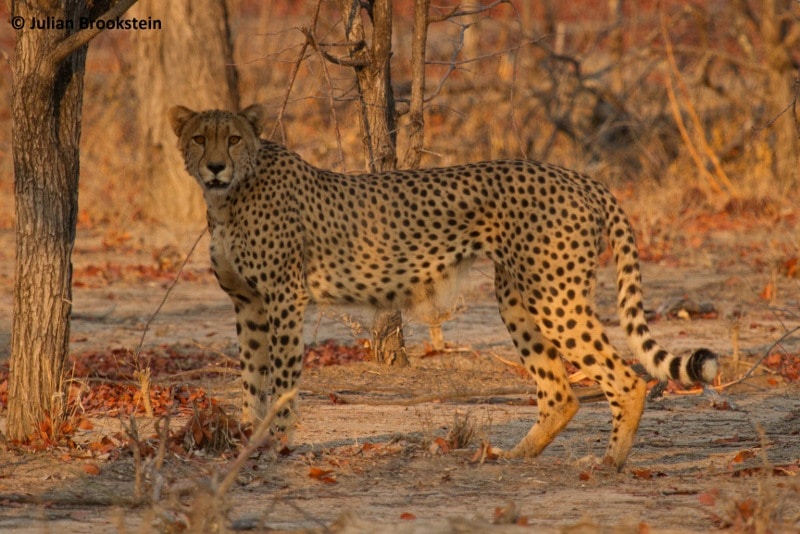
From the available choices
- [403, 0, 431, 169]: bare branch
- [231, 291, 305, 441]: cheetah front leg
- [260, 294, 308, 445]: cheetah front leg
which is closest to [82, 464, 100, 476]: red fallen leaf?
[231, 291, 305, 441]: cheetah front leg

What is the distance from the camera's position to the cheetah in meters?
5.30

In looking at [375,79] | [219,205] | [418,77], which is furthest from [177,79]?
[219,205]

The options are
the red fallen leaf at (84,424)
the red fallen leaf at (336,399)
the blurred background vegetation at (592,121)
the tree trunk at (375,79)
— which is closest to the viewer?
the red fallen leaf at (84,424)

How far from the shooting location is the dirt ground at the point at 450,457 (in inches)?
161

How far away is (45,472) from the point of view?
191 inches

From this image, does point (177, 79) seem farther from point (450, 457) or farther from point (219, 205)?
point (450, 457)

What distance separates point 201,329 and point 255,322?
9.41 ft

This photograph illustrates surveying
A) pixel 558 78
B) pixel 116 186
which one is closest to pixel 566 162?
pixel 558 78

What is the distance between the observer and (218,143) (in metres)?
5.50

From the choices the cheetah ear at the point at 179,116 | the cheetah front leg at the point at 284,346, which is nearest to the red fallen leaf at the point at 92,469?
the cheetah front leg at the point at 284,346

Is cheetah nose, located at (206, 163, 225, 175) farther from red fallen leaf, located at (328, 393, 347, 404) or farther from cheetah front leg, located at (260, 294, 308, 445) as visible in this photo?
red fallen leaf, located at (328, 393, 347, 404)

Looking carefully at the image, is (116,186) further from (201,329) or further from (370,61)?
(370,61)

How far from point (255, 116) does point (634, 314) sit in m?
1.96

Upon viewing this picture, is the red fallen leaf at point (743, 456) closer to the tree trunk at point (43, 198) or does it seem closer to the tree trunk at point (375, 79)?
the tree trunk at point (375, 79)
